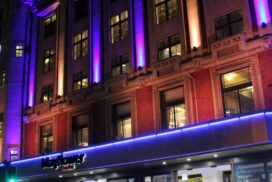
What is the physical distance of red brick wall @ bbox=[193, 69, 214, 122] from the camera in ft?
65.3

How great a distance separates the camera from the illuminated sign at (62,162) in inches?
921

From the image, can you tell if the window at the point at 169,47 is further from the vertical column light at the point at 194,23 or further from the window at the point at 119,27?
the window at the point at 119,27

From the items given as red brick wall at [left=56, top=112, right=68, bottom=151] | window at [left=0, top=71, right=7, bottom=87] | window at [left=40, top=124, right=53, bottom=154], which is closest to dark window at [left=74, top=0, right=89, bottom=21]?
red brick wall at [left=56, top=112, right=68, bottom=151]

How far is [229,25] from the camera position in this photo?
20.5m

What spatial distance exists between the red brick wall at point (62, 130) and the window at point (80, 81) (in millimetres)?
1976

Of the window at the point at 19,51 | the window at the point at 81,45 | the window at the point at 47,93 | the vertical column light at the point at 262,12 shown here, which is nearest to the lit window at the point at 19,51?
the window at the point at 19,51

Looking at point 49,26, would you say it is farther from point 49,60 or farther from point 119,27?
point 119,27

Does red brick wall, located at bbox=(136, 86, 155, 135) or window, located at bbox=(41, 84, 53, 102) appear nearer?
red brick wall, located at bbox=(136, 86, 155, 135)

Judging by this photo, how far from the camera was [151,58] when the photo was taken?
912 inches

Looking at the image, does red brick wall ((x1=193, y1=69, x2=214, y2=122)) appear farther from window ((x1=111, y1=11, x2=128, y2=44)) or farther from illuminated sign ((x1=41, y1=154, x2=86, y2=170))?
illuminated sign ((x1=41, y1=154, x2=86, y2=170))

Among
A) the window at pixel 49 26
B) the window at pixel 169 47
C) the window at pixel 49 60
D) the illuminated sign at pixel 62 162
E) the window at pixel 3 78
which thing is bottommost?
Result: the illuminated sign at pixel 62 162

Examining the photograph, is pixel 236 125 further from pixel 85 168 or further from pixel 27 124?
pixel 27 124

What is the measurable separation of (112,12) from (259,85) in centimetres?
1164

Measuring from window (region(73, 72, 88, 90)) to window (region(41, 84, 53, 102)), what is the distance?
8.14ft
